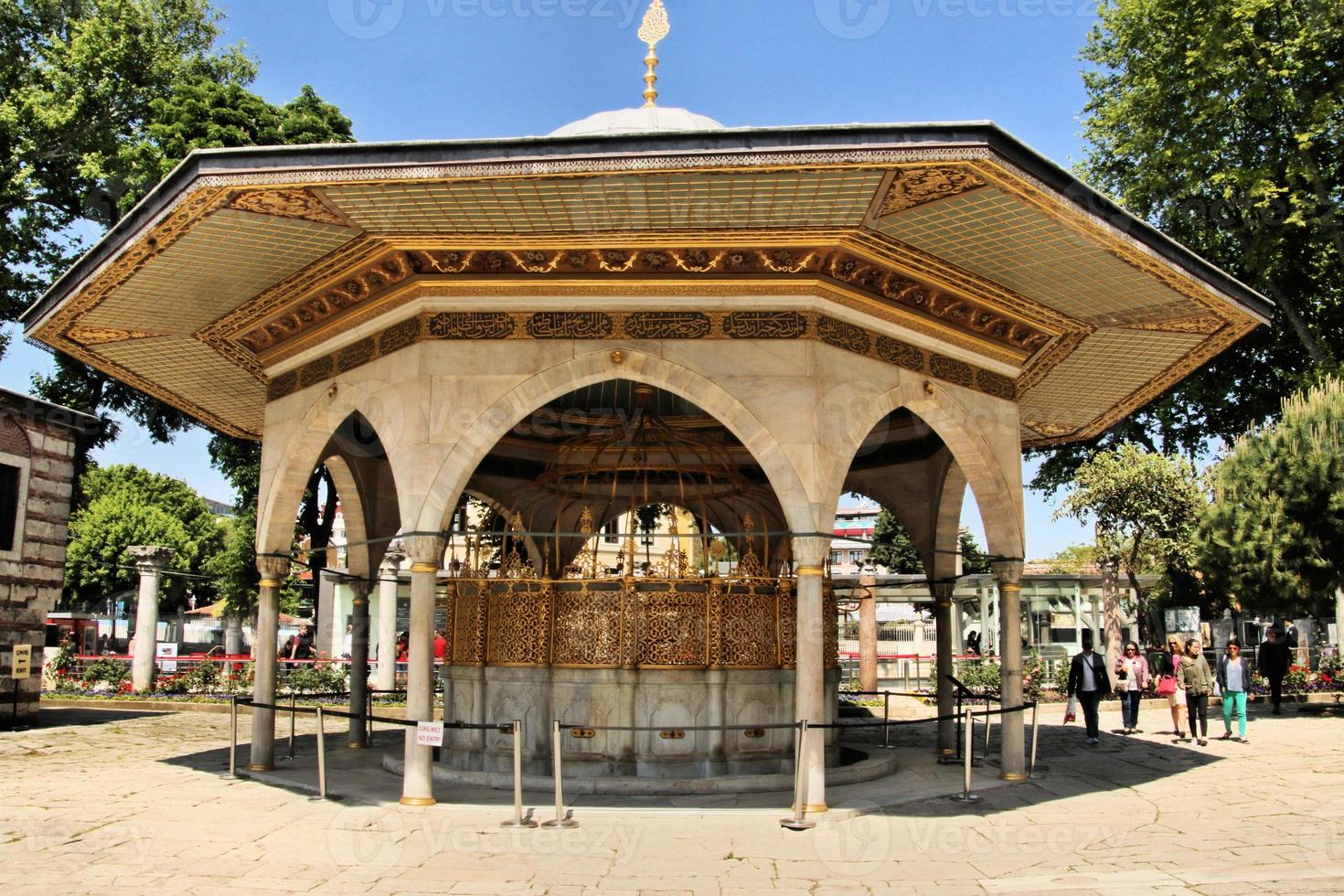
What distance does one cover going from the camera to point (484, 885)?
6219 mm

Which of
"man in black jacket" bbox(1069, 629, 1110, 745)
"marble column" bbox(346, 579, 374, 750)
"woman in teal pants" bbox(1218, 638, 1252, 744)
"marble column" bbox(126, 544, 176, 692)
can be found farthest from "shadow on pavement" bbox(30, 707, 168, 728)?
"woman in teal pants" bbox(1218, 638, 1252, 744)

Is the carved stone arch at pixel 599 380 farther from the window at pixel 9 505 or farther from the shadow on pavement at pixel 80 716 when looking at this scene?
the shadow on pavement at pixel 80 716

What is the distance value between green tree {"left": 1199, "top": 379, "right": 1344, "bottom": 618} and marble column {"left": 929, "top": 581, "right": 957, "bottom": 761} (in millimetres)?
7451

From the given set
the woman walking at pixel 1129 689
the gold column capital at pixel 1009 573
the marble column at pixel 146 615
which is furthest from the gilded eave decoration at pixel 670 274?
the marble column at pixel 146 615

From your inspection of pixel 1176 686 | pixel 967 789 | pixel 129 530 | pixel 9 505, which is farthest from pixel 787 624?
pixel 129 530

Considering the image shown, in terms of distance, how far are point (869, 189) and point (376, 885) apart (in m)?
5.70

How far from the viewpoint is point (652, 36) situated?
1115 centimetres

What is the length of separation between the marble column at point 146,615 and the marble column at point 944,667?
16242 mm

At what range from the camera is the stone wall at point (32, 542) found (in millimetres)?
14844

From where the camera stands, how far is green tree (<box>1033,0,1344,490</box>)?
19297 millimetres

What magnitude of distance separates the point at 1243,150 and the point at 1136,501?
8.61m

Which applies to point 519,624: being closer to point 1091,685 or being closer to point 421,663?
point 421,663

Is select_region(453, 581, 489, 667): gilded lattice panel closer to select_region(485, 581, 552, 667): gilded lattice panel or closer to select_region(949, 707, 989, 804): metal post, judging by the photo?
select_region(485, 581, 552, 667): gilded lattice panel

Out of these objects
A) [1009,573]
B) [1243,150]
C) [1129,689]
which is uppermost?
[1243,150]
